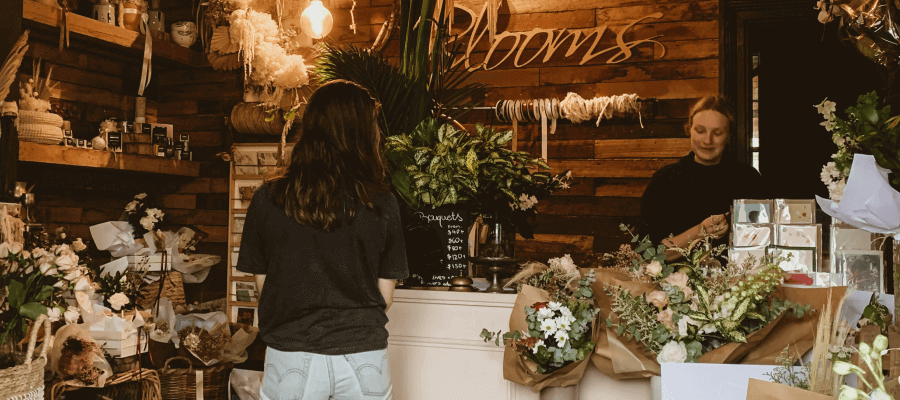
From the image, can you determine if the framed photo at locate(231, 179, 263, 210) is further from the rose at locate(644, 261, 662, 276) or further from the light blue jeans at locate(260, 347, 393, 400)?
the rose at locate(644, 261, 662, 276)

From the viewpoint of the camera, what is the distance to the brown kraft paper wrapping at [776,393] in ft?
2.96

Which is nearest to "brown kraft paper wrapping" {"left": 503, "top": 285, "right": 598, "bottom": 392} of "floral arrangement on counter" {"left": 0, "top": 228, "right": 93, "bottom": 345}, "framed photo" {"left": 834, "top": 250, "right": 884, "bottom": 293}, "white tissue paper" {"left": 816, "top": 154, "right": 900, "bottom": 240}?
"framed photo" {"left": 834, "top": 250, "right": 884, "bottom": 293}

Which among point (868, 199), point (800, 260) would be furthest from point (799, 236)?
point (868, 199)

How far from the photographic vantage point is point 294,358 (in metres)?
1.88

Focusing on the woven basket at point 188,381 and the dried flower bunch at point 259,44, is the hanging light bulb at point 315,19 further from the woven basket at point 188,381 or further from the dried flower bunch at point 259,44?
the woven basket at point 188,381

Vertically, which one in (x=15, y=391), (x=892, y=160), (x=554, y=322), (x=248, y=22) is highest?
(x=248, y=22)

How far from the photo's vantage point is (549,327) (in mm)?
1939

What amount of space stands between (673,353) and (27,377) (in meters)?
1.62

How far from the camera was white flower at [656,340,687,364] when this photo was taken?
67.7 inches

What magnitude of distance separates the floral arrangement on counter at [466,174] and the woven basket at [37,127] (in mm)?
2096

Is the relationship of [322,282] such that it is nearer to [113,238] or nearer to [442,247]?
[442,247]

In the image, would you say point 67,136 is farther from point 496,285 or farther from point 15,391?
point 496,285

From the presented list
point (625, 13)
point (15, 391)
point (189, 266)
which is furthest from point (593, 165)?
point (15, 391)

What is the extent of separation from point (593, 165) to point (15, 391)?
3.13m
